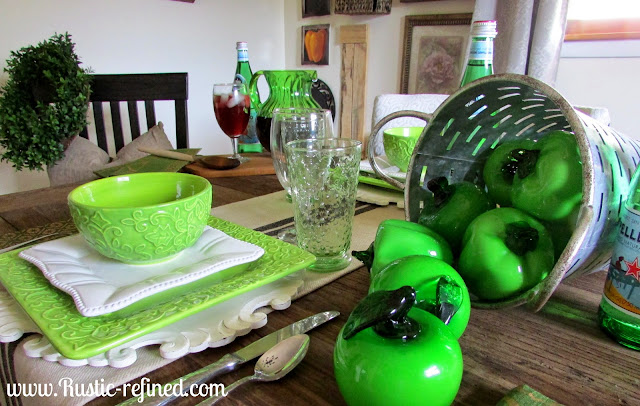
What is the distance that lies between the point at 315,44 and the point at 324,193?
7.17 feet

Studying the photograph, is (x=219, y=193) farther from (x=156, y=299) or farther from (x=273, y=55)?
(x=273, y=55)

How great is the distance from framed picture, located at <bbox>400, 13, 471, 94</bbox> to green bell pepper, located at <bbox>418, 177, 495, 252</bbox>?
1.53m

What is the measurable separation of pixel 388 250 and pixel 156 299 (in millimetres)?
205

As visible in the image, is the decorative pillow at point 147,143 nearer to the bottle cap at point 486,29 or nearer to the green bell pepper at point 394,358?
the bottle cap at point 486,29

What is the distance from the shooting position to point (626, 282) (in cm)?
33

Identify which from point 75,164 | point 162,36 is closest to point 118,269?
point 75,164

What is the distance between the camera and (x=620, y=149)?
37 centimetres

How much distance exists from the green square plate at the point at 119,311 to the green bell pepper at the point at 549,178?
8.3 inches

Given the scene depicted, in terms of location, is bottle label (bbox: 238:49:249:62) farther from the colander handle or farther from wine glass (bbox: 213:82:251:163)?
the colander handle

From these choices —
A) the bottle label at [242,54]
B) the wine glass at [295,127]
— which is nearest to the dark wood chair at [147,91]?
the bottle label at [242,54]

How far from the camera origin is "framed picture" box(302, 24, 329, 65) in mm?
2410

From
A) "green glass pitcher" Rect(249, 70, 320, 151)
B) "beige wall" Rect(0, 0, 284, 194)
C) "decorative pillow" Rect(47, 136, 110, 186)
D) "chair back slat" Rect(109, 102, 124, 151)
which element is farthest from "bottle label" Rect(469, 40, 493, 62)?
"beige wall" Rect(0, 0, 284, 194)

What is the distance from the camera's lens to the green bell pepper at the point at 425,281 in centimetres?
32

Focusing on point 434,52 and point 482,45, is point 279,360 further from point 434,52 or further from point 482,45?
point 434,52
